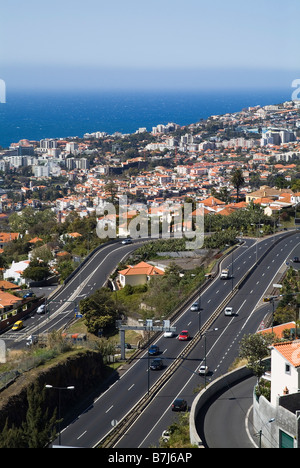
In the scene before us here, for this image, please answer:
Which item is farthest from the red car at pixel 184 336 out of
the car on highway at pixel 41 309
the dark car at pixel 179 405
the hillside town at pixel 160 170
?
the hillside town at pixel 160 170

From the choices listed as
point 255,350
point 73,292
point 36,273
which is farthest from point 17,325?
point 255,350

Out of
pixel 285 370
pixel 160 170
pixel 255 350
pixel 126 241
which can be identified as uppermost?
pixel 160 170

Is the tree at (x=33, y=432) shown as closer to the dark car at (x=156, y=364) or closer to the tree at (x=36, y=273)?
the dark car at (x=156, y=364)

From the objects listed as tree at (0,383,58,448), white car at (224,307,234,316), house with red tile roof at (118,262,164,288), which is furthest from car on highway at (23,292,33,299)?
tree at (0,383,58,448)

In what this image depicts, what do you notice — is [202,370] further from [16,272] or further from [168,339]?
[16,272]

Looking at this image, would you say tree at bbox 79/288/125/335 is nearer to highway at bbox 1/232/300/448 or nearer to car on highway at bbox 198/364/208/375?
highway at bbox 1/232/300/448
